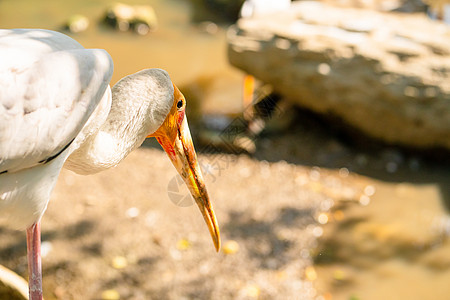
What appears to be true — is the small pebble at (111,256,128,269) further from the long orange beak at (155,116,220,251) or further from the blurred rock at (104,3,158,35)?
the blurred rock at (104,3,158,35)

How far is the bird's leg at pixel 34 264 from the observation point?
227 centimetres

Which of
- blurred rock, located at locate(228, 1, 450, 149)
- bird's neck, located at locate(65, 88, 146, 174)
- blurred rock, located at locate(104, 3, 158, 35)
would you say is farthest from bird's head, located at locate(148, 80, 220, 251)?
blurred rock, located at locate(104, 3, 158, 35)

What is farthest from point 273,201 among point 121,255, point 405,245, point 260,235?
point 121,255

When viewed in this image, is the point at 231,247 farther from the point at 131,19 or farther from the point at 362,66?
the point at 131,19

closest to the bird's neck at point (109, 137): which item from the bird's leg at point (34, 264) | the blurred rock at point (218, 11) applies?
the bird's leg at point (34, 264)

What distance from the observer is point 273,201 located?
406cm

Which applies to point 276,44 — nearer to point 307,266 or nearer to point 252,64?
point 252,64

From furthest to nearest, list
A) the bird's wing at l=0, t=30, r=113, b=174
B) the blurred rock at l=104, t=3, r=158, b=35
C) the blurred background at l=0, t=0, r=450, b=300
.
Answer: the blurred rock at l=104, t=3, r=158, b=35, the blurred background at l=0, t=0, r=450, b=300, the bird's wing at l=0, t=30, r=113, b=174

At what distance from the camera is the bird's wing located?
1.72 m

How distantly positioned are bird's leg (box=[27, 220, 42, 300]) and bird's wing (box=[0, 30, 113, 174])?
0.56 meters

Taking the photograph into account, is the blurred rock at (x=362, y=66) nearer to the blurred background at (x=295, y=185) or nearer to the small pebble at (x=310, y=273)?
the blurred background at (x=295, y=185)

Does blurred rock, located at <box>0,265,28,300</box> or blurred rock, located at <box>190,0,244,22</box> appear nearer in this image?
blurred rock, located at <box>0,265,28,300</box>

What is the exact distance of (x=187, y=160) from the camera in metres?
2.21

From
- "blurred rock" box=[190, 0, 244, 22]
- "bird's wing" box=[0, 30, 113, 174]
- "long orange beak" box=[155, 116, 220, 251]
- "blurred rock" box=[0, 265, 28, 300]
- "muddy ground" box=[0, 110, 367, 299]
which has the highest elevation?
"bird's wing" box=[0, 30, 113, 174]
